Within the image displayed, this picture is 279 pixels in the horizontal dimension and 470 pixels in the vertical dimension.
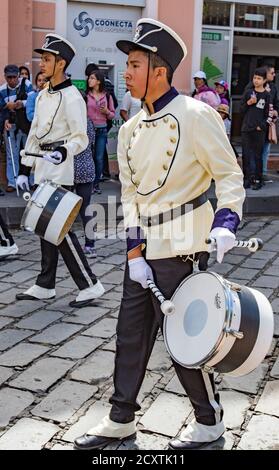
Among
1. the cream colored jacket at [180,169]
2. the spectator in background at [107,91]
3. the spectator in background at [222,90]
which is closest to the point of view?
the cream colored jacket at [180,169]

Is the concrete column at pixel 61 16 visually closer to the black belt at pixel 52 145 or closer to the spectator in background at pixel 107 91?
the spectator in background at pixel 107 91

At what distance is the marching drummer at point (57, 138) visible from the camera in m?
5.17

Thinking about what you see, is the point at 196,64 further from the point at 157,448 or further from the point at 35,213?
the point at 157,448

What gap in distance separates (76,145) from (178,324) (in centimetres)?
253

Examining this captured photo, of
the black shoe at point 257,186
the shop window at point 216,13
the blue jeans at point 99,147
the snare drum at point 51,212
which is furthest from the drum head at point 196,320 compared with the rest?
the shop window at point 216,13

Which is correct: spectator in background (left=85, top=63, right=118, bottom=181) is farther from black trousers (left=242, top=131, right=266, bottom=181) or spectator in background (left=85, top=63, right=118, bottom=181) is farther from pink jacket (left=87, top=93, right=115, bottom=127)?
black trousers (left=242, top=131, right=266, bottom=181)

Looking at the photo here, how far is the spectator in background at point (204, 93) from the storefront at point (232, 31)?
130 centimetres

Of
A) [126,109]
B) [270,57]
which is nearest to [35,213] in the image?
[126,109]

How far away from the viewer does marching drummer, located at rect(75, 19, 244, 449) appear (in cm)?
302

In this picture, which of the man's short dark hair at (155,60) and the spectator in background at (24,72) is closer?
the man's short dark hair at (155,60)

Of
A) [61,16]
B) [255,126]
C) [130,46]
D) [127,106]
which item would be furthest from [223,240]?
[61,16]

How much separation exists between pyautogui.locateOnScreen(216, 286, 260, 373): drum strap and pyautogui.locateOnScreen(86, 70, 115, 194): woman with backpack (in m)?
7.07

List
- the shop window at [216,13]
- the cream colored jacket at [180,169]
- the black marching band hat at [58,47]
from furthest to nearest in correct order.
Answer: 1. the shop window at [216,13]
2. the black marching band hat at [58,47]
3. the cream colored jacket at [180,169]

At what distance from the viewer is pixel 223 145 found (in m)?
3.01
